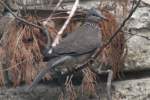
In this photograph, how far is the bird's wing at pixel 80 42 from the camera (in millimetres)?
3418

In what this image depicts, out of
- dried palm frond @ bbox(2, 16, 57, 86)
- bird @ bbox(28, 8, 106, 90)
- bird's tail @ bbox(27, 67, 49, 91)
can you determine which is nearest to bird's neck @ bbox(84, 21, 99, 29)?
bird @ bbox(28, 8, 106, 90)

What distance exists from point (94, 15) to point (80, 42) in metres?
0.16

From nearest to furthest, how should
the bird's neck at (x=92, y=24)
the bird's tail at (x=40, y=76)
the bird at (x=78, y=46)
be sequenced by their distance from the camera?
1. the bird's tail at (x=40, y=76)
2. the bird at (x=78, y=46)
3. the bird's neck at (x=92, y=24)

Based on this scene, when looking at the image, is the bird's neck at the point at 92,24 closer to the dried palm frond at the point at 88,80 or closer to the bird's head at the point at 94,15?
the bird's head at the point at 94,15

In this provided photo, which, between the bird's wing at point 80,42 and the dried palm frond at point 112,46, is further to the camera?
the dried palm frond at point 112,46

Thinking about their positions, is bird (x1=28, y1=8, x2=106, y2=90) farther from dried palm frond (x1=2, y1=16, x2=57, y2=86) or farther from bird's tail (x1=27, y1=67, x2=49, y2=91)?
dried palm frond (x1=2, y1=16, x2=57, y2=86)

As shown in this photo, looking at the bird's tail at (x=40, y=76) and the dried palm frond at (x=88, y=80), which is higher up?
the bird's tail at (x=40, y=76)

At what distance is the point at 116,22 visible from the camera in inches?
143

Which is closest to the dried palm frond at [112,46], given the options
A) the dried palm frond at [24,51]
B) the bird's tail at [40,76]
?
the dried palm frond at [24,51]

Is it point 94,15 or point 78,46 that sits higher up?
point 94,15

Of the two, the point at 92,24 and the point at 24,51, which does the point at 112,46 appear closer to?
the point at 92,24

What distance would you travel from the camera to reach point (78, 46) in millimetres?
3486

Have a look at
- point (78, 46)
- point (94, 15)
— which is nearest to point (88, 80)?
point (78, 46)

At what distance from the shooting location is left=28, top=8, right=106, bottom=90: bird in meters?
3.36
